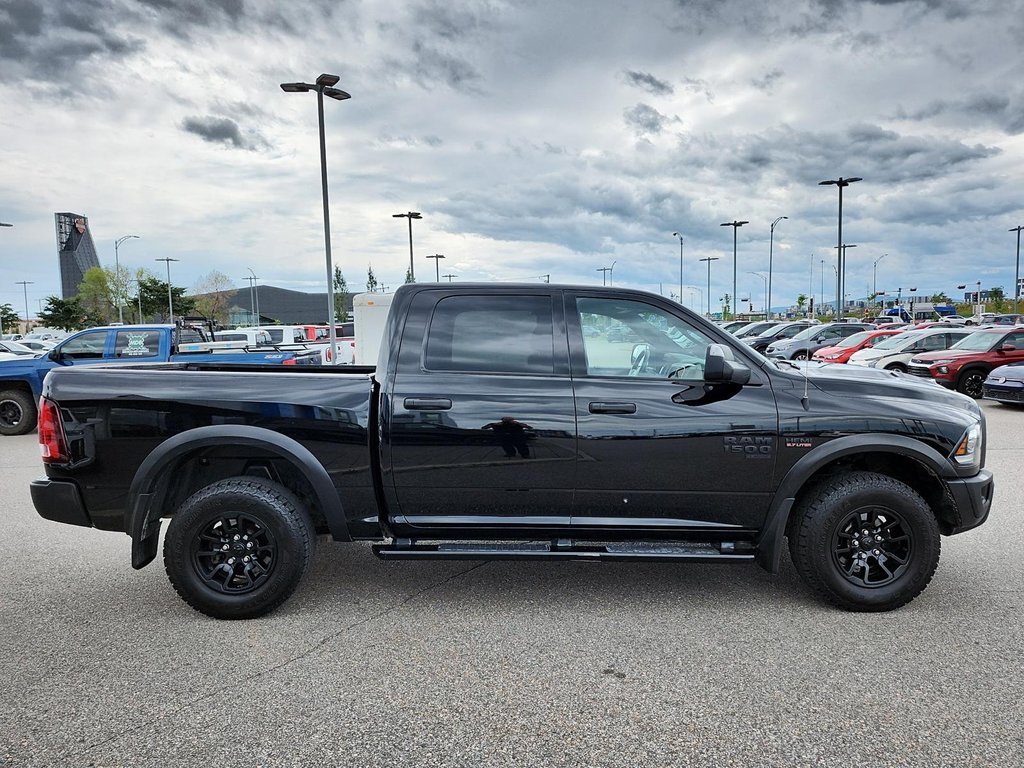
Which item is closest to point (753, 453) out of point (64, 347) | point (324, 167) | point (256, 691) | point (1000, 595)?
point (1000, 595)

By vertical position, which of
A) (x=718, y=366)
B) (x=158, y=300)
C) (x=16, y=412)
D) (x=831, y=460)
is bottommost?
(x=16, y=412)

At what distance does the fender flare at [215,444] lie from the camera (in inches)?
153

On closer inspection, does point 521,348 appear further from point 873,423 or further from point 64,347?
point 64,347

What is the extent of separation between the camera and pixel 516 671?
11.0 ft

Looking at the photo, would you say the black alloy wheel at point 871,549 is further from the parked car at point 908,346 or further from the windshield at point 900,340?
the windshield at point 900,340

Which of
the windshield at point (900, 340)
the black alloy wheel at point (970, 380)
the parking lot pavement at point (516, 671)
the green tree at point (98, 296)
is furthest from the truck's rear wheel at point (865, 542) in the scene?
the green tree at point (98, 296)

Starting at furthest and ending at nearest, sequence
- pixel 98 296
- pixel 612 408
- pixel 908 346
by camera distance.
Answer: pixel 98 296 < pixel 908 346 < pixel 612 408

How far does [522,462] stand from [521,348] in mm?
649

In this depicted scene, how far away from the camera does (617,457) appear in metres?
3.88

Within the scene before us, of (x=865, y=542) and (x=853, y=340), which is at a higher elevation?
(x=853, y=340)

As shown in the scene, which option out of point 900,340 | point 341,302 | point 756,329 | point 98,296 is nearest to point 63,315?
point 98,296

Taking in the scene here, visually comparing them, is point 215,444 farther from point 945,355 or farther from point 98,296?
point 98,296

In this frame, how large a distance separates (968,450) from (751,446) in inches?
47.9

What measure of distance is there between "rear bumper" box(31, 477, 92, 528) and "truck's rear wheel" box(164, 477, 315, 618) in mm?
540
